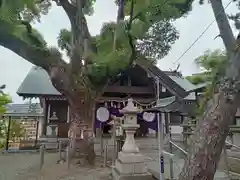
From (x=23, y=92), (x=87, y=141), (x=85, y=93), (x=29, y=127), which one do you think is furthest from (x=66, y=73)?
(x=29, y=127)

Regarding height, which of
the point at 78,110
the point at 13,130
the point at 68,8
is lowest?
the point at 13,130

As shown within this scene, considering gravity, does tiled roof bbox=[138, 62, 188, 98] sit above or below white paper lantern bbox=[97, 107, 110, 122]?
above

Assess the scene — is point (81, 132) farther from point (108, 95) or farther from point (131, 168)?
point (108, 95)

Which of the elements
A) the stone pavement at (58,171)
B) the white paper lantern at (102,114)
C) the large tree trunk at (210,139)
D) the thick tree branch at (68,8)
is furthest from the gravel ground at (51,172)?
the thick tree branch at (68,8)

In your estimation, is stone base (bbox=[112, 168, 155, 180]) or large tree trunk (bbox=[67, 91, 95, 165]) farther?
large tree trunk (bbox=[67, 91, 95, 165])

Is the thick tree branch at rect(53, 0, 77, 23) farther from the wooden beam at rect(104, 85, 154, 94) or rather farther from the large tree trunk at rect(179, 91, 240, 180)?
the large tree trunk at rect(179, 91, 240, 180)

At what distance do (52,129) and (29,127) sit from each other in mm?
4773

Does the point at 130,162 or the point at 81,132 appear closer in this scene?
the point at 130,162

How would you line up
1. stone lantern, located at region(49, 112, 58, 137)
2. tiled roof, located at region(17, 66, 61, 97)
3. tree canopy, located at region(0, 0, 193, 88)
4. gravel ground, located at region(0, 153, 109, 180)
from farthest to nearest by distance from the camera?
stone lantern, located at region(49, 112, 58, 137) < tiled roof, located at region(17, 66, 61, 97) < tree canopy, located at region(0, 0, 193, 88) < gravel ground, located at region(0, 153, 109, 180)

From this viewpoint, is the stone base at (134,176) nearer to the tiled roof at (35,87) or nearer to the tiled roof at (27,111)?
the tiled roof at (35,87)

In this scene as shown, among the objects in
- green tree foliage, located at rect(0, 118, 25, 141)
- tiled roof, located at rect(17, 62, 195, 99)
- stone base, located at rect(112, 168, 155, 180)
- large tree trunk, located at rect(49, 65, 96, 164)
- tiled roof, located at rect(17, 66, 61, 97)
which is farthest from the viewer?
green tree foliage, located at rect(0, 118, 25, 141)

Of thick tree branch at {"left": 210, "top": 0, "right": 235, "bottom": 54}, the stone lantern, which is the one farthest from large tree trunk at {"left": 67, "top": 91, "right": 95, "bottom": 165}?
thick tree branch at {"left": 210, "top": 0, "right": 235, "bottom": 54}

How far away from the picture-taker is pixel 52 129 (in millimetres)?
13391

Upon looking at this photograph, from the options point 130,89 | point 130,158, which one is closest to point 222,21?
point 130,158
